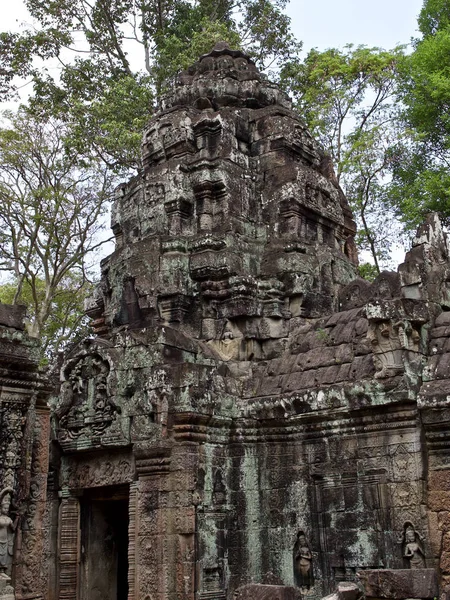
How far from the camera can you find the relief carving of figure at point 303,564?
9.27 m

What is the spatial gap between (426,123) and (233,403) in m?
11.3

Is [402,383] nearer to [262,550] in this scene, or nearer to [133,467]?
[262,550]

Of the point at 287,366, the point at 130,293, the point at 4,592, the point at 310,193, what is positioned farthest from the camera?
the point at 310,193

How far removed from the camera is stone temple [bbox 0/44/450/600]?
8.30 metres

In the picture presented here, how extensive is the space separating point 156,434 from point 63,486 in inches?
86.7

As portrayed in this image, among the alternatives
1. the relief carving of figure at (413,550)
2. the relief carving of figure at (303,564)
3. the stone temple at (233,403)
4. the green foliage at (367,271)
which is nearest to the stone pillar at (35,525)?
the stone temple at (233,403)

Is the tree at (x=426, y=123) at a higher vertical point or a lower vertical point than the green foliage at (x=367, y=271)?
higher

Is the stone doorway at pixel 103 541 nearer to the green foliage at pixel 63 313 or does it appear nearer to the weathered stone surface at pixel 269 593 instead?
the weathered stone surface at pixel 269 593

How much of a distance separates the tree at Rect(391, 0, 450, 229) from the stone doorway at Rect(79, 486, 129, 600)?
9.96 m

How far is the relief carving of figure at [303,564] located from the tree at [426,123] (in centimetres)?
952

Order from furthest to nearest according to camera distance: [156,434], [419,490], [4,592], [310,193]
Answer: [310,193], [156,434], [419,490], [4,592]

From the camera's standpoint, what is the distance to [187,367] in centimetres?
968

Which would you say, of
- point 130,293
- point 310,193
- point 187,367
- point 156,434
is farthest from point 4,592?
point 310,193

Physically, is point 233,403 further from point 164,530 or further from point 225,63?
point 225,63
